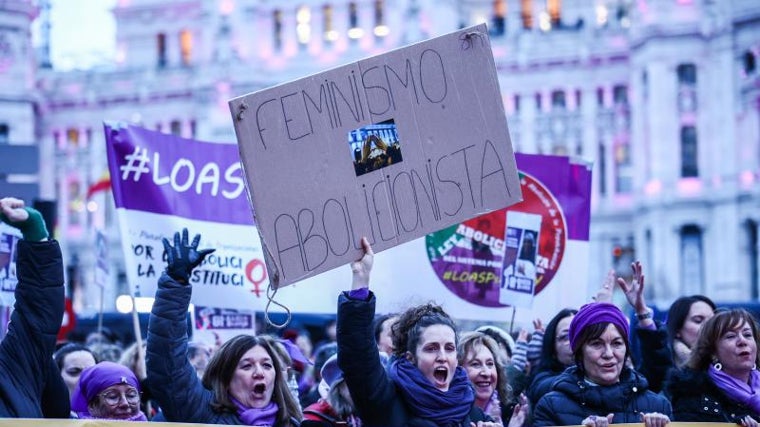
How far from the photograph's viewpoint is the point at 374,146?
5.79 m

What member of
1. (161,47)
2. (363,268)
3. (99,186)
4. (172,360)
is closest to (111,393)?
(172,360)

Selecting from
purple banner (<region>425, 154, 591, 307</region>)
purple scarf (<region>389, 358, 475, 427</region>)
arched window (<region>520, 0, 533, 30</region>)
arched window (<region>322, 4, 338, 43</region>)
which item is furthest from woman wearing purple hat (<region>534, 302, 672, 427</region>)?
arched window (<region>520, 0, 533, 30</region>)

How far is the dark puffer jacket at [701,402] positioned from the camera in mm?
5988

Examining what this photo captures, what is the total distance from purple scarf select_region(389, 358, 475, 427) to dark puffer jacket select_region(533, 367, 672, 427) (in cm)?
42

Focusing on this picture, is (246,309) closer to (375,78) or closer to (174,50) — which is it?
(375,78)

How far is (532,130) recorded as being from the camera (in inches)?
1877

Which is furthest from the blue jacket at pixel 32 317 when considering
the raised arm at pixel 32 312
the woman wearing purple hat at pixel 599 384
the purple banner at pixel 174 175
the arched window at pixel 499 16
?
the arched window at pixel 499 16

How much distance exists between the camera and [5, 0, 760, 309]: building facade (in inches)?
1665

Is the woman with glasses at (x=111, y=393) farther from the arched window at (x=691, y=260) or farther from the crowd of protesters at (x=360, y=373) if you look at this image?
the arched window at (x=691, y=260)

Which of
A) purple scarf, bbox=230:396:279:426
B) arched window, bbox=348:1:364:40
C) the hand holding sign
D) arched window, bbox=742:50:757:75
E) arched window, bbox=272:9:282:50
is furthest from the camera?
arched window, bbox=272:9:282:50

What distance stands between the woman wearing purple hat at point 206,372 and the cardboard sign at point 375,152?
37 centimetres

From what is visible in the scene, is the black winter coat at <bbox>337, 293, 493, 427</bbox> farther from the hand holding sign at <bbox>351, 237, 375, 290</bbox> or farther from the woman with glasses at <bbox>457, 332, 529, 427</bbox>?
the woman with glasses at <bbox>457, 332, 529, 427</bbox>

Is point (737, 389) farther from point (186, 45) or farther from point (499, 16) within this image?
point (186, 45)

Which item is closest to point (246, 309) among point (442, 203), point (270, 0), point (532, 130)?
point (442, 203)
